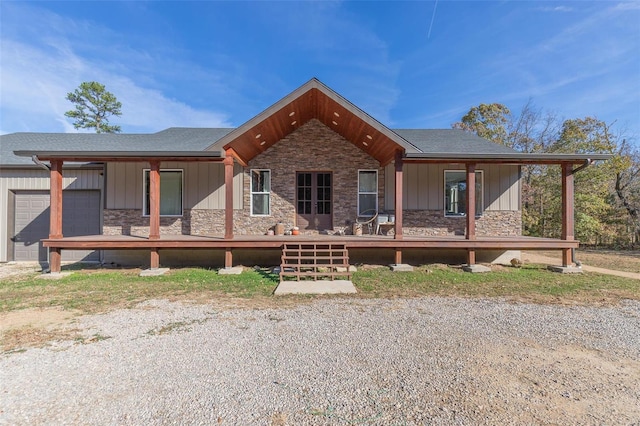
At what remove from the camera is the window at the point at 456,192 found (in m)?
9.62

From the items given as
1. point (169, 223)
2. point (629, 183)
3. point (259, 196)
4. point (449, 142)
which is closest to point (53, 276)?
point (169, 223)

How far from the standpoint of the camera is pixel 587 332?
12.4 feet

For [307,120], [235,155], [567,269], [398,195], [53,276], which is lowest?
[53,276]

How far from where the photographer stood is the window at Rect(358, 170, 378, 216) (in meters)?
9.68

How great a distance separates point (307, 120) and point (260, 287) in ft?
18.9

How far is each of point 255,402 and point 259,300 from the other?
9.79 feet

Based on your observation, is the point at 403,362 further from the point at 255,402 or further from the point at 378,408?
the point at 255,402

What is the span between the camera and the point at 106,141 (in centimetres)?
1072

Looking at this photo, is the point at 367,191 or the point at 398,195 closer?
the point at 398,195

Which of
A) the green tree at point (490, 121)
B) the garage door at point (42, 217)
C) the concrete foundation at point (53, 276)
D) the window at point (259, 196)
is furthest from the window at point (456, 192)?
the green tree at point (490, 121)

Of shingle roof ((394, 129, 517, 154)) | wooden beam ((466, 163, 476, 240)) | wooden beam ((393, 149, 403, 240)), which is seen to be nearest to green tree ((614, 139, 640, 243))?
shingle roof ((394, 129, 517, 154))

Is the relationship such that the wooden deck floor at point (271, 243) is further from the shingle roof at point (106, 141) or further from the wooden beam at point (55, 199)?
the shingle roof at point (106, 141)

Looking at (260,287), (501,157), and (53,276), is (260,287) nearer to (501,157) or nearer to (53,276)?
(53,276)

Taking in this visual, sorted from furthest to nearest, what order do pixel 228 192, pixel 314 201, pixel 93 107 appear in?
pixel 93 107 < pixel 314 201 < pixel 228 192
